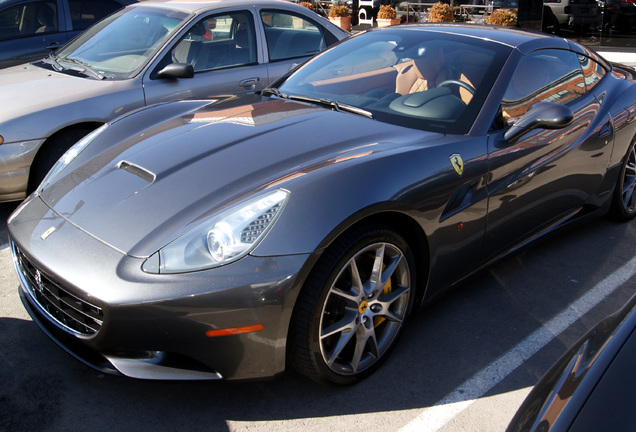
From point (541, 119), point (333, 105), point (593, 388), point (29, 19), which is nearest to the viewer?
point (593, 388)

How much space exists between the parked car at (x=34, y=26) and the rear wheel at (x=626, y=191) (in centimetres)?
541

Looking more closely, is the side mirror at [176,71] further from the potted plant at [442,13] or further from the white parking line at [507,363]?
the potted plant at [442,13]

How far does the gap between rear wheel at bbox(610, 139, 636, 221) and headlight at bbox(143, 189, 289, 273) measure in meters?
2.95

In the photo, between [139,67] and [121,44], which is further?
[121,44]

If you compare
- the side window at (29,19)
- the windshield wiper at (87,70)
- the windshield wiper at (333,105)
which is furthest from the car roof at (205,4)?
the windshield wiper at (333,105)

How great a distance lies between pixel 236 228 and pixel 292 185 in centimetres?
30

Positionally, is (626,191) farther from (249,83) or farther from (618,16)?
(618,16)

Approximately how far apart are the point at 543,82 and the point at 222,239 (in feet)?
7.46


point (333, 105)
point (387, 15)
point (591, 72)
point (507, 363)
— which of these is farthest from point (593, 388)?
point (387, 15)

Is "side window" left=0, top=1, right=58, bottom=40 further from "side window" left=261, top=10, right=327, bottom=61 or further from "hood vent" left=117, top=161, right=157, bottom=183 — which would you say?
"hood vent" left=117, top=161, right=157, bottom=183

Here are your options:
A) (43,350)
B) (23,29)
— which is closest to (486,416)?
(43,350)

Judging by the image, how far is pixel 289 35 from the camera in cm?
571

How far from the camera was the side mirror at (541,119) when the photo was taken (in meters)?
3.16

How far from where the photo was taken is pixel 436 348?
3.06 metres
